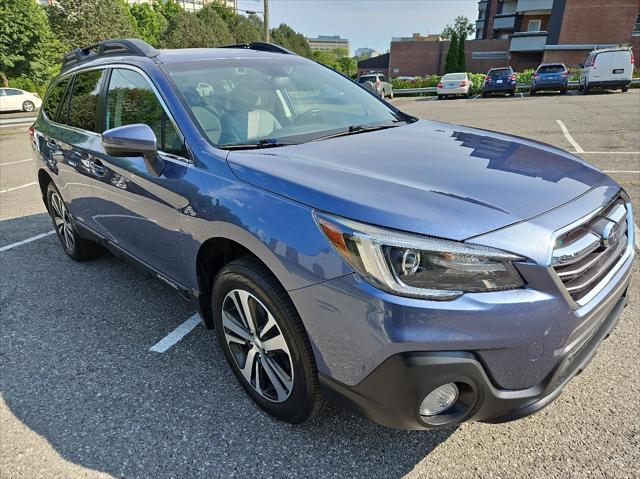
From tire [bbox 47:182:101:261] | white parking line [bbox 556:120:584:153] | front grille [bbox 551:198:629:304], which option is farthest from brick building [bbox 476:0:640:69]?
front grille [bbox 551:198:629:304]

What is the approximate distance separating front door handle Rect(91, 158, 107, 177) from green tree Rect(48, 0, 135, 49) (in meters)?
36.5

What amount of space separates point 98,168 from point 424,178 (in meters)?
2.30

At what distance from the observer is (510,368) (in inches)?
64.0

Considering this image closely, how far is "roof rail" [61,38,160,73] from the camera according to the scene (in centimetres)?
302

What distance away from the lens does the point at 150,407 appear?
7.84ft

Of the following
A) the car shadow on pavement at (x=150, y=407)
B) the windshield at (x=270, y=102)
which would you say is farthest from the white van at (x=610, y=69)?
the car shadow on pavement at (x=150, y=407)

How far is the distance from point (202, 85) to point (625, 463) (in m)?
2.80

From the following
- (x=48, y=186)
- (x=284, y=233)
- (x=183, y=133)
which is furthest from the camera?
(x=48, y=186)

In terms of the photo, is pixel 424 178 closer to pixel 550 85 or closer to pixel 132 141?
pixel 132 141

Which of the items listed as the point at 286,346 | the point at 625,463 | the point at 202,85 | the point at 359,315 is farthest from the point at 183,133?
the point at 625,463

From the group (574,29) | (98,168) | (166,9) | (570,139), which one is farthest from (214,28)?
(98,168)

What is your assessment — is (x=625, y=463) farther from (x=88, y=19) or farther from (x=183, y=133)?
(x=88, y=19)

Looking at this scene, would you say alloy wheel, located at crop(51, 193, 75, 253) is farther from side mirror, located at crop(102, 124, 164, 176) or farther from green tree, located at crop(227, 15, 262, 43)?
green tree, located at crop(227, 15, 262, 43)

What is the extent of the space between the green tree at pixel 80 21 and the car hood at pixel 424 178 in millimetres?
37988
